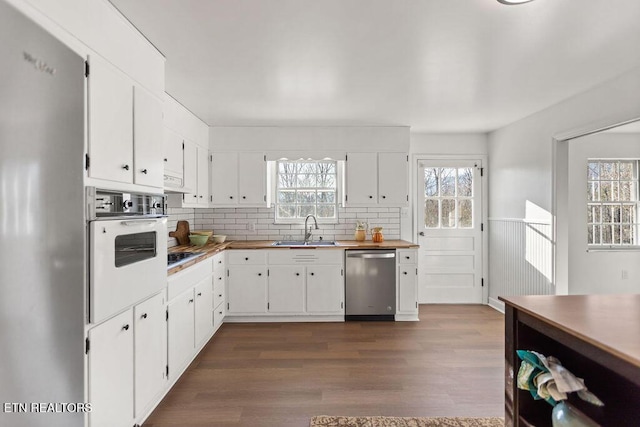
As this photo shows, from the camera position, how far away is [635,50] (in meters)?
2.28

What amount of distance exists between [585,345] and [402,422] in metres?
1.31

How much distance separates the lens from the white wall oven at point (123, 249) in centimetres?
152

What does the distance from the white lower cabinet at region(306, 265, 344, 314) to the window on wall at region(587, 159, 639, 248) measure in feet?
10.7

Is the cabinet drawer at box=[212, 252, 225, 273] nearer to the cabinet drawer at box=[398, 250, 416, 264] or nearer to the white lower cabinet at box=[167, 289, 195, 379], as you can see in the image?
the white lower cabinet at box=[167, 289, 195, 379]

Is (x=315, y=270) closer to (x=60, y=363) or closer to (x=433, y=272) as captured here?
(x=433, y=272)

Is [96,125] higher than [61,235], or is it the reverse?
[96,125]

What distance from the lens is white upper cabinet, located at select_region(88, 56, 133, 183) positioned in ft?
5.10

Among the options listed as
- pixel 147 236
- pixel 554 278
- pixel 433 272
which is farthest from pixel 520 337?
pixel 433 272

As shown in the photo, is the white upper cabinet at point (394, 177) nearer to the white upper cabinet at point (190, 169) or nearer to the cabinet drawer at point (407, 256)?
the cabinet drawer at point (407, 256)

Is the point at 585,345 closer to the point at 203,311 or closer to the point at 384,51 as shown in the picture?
the point at 384,51

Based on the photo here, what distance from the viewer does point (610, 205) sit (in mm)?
4371

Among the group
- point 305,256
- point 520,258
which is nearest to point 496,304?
point 520,258

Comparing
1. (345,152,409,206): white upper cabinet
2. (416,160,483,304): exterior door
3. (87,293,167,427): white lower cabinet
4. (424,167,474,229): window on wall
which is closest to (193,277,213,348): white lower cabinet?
(87,293,167,427): white lower cabinet

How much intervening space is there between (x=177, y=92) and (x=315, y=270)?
92.1 inches
